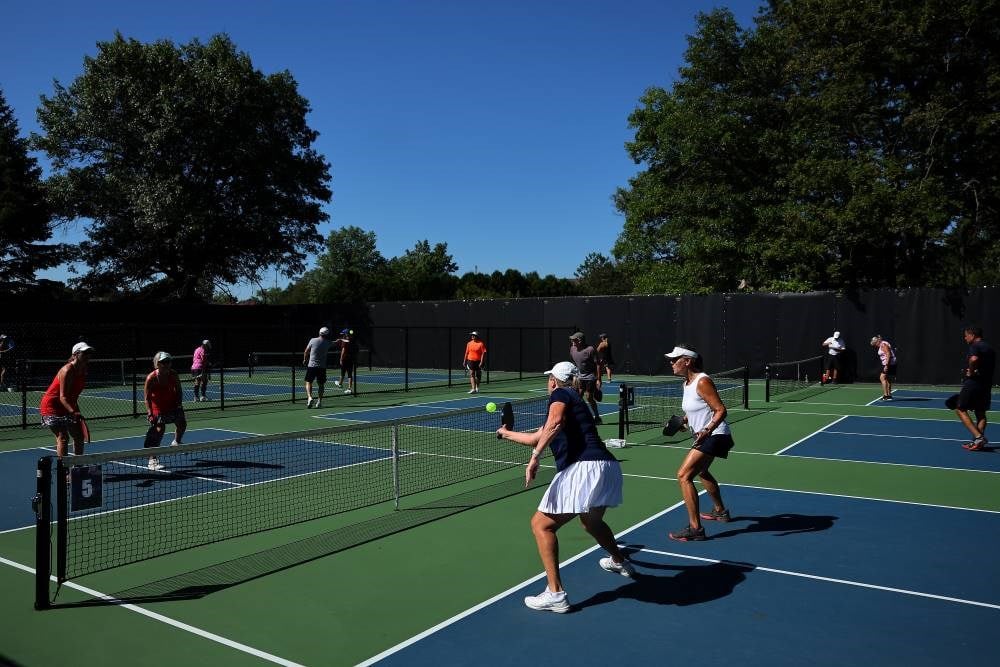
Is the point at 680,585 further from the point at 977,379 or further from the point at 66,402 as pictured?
the point at 977,379

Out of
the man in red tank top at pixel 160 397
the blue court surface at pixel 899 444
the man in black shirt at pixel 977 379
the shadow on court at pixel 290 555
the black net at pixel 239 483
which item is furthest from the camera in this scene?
the man in black shirt at pixel 977 379

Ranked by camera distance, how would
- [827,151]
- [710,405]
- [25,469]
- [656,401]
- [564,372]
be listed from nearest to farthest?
[564,372], [710,405], [25,469], [656,401], [827,151]

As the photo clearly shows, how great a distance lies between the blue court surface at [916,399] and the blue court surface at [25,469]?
55.2 ft

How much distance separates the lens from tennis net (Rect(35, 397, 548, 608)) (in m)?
6.28

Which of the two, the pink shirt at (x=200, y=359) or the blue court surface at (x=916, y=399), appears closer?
the blue court surface at (x=916, y=399)

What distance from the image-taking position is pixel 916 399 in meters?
22.0

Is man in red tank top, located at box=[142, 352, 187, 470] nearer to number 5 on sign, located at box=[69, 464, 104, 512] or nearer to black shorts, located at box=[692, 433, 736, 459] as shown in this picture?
number 5 on sign, located at box=[69, 464, 104, 512]

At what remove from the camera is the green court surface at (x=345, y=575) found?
211 inches

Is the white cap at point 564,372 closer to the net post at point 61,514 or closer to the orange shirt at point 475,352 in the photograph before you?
the net post at point 61,514

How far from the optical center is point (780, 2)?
130ft

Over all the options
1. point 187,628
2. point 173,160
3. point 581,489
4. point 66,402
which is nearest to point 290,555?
point 187,628

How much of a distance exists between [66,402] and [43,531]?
4.89m

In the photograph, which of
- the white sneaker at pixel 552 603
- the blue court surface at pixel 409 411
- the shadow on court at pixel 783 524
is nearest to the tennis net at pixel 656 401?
the blue court surface at pixel 409 411

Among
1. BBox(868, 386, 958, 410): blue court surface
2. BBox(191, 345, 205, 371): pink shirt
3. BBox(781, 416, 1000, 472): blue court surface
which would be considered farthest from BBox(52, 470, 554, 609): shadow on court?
BBox(868, 386, 958, 410): blue court surface
